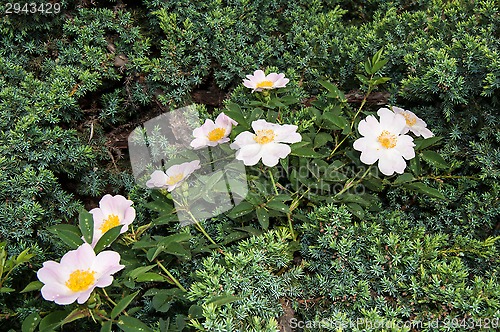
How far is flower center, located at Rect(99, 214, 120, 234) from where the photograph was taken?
1.50 metres

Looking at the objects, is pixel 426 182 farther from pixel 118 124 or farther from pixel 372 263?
pixel 118 124

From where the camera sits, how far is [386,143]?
1562 millimetres

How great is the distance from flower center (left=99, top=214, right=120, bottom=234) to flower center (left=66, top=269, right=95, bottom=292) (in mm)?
234

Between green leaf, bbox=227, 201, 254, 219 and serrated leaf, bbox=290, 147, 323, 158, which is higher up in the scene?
serrated leaf, bbox=290, 147, 323, 158

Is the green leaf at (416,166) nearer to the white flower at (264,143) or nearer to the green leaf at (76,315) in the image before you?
the white flower at (264,143)

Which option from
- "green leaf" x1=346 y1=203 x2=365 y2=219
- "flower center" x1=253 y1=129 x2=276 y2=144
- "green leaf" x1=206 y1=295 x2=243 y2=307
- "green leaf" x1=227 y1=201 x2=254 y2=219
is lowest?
"green leaf" x1=346 y1=203 x2=365 y2=219

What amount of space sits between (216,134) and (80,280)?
0.64 m

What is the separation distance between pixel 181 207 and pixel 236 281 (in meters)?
0.37

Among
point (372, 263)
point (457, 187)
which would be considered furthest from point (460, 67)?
point (372, 263)

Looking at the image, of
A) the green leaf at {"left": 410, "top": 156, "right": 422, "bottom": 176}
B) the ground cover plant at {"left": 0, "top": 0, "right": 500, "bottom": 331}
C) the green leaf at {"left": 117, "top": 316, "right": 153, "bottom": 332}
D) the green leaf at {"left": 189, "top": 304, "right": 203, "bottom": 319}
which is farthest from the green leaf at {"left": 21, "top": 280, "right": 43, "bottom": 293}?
the green leaf at {"left": 410, "top": 156, "right": 422, "bottom": 176}

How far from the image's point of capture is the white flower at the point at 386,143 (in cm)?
154

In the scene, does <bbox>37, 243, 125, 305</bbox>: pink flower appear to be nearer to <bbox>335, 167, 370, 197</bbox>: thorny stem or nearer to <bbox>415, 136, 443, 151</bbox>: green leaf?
<bbox>335, 167, 370, 197</bbox>: thorny stem

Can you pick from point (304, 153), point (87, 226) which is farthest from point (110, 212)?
point (304, 153)

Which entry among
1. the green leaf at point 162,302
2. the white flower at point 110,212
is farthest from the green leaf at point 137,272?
the white flower at point 110,212
